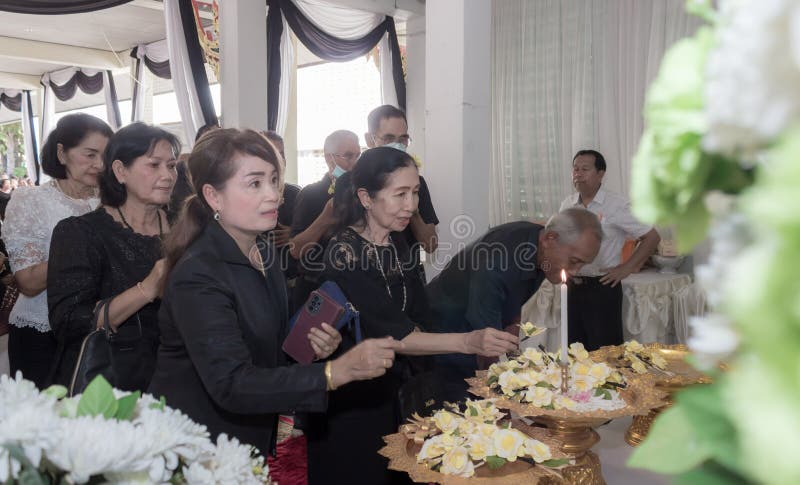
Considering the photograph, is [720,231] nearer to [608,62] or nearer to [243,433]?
[243,433]

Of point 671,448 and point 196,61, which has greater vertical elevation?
point 196,61

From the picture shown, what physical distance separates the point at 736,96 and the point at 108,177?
2.02m

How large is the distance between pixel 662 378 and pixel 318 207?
187 cm

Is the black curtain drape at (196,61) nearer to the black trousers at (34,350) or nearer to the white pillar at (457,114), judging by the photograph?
the white pillar at (457,114)

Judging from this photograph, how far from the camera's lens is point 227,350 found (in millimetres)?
1399

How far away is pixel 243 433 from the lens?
1.57m

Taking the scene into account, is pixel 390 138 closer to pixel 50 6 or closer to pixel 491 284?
pixel 491 284

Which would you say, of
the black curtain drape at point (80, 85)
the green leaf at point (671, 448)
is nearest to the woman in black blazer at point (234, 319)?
the green leaf at point (671, 448)

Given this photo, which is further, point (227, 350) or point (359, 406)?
point (359, 406)

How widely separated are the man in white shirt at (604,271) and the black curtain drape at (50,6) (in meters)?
3.29

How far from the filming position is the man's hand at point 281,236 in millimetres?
3242

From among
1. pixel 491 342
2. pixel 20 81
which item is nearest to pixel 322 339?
pixel 491 342

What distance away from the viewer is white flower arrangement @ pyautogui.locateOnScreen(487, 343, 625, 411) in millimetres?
1604

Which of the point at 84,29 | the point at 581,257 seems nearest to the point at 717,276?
the point at 581,257
